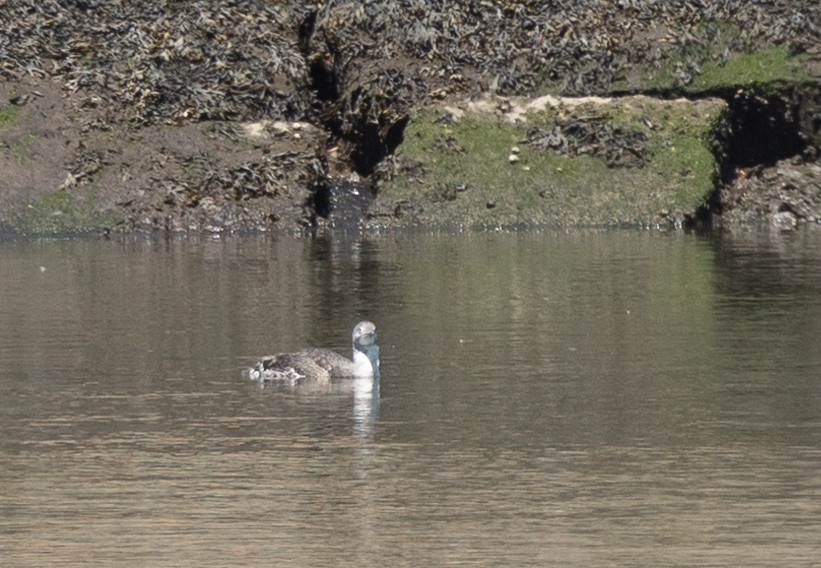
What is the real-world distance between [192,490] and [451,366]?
419 centimetres

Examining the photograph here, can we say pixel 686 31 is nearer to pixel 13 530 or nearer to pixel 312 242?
pixel 312 242

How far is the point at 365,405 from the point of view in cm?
1261

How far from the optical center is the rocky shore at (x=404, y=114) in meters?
25.4

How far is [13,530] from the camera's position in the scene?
9297 mm

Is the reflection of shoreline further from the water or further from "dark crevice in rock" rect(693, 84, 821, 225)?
"dark crevice in rock" rect(693, 84, 821, 225)

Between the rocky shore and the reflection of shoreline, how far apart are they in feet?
39.1

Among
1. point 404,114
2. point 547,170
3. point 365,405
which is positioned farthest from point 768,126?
point 365,405

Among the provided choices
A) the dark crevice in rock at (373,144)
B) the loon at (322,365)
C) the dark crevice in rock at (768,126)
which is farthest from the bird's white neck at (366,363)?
the dark crevice in rock at (768,126)

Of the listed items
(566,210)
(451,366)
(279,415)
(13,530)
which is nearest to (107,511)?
(13,530)

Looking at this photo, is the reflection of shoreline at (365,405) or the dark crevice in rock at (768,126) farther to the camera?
the dark crevice in rock at (768,126)

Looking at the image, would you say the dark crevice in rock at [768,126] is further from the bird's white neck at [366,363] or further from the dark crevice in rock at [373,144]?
the bird's white neck at [366,363]

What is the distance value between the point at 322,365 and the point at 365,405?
0.95 meters

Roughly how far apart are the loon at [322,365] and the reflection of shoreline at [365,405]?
0.27ft

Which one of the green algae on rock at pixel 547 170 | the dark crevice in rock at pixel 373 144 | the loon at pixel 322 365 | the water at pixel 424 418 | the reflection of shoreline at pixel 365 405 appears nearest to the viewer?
the water at pixel 424 418
